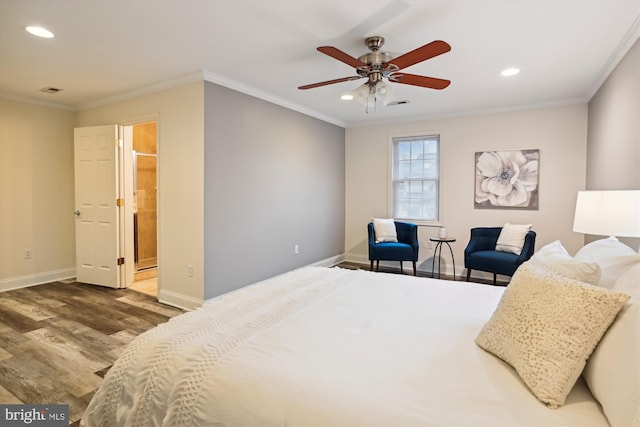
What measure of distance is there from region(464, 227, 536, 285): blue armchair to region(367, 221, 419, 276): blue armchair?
744mm

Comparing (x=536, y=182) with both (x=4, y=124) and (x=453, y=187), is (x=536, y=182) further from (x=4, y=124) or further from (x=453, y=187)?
(x=4, y=124)

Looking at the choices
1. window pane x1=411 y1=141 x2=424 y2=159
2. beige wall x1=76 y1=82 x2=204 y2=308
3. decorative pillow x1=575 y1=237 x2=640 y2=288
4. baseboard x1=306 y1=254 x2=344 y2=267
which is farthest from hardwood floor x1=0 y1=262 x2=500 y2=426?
window pane x1=411 y1=141 x2=424 y2=159

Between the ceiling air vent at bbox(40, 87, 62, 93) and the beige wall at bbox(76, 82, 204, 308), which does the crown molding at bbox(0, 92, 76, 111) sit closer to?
the ceiling air vent at bbox(40, 87, 62, 93)

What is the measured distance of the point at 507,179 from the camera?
4879 mm

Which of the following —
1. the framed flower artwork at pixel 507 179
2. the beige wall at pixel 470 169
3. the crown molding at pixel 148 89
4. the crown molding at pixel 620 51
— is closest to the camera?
the crown molding at pixel 620 51

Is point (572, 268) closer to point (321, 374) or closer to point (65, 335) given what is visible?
point (321, 374)

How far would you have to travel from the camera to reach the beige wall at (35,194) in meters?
4.35

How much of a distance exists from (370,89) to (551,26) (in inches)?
54.7

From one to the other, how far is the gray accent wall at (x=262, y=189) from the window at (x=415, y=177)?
1.05 m

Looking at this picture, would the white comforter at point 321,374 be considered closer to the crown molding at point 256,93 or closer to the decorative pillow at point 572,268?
the decorative pillow at point 572,268

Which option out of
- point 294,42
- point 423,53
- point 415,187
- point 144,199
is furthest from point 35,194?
point 415,187

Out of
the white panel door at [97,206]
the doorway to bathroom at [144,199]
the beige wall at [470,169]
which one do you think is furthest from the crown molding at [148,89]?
the beige wall at [470,169]

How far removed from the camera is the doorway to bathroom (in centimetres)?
554

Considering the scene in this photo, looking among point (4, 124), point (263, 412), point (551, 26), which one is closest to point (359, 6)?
point (551, 26)
